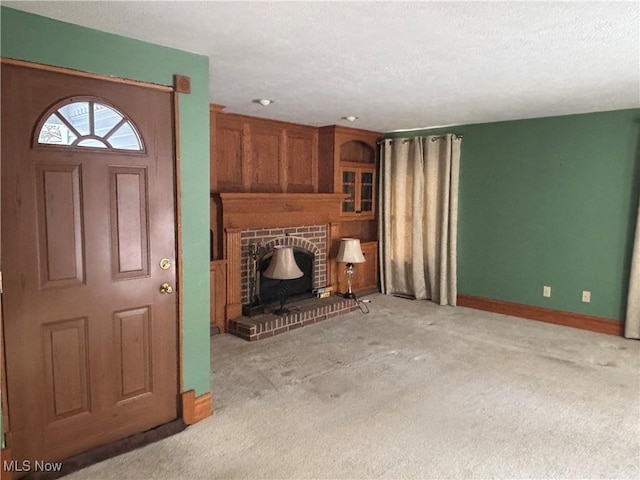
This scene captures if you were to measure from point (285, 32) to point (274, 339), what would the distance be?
9.54 ft

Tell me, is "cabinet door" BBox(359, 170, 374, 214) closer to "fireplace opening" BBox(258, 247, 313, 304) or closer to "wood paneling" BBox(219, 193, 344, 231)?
"wood paneling" BBox(219, 193, 344, 231)

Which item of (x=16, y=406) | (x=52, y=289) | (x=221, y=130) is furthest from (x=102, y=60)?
(x=221, y=130)

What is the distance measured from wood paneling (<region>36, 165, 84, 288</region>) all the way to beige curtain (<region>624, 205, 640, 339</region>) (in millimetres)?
4590

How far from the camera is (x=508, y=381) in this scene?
3.41 metres

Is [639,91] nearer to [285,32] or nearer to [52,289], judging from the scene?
[285,32]

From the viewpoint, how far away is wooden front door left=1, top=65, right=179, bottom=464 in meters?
2.09

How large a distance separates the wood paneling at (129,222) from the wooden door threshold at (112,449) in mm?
886

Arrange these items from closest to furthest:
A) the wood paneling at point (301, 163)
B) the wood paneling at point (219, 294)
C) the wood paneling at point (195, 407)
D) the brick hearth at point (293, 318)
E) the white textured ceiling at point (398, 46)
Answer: the white textured ceiling at point (398, 46) < the wood paneling at point (195, 407) < the brick hearth at point (293, 318) < the wood paneling at point (219, 294) < the wood paneling at point (301, 163)

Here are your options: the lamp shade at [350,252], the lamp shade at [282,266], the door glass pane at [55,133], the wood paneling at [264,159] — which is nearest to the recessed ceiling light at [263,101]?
the wood paneling at [264,159]

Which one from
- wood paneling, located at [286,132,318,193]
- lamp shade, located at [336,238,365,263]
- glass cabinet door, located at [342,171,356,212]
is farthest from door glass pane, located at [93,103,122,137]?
glass cabinet door, located at [342,171,356,212]

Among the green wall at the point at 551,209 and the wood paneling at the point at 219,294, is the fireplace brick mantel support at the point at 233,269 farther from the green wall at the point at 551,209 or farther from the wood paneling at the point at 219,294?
the green wall at the point at 551,209

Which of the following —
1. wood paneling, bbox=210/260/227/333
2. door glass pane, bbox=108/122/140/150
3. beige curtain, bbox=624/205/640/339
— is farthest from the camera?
wood paneling, bbox=210/260/227/333

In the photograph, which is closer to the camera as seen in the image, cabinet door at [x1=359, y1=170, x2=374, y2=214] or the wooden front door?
the wooden front door

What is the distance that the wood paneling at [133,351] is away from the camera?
2.46 metres
